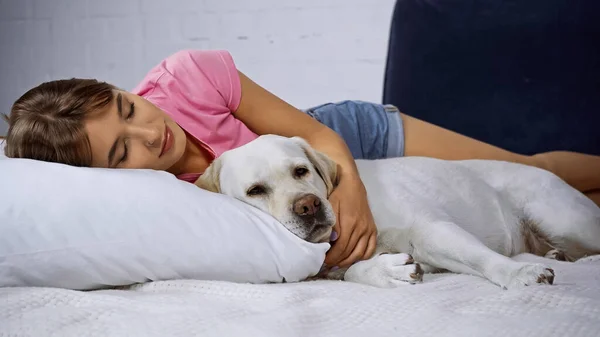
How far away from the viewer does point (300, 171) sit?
6.53 ft

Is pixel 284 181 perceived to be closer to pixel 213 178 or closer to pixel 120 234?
pixel 213 178

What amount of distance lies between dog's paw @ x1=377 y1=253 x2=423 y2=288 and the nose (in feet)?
2.24

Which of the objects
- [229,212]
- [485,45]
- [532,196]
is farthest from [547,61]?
[229,212]

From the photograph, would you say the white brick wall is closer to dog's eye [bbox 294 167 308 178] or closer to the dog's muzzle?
dog's eye [bbox 294 167 308 178]

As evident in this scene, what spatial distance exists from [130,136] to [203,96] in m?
0.43

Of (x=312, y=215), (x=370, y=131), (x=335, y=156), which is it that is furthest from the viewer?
(x=370, y=131)

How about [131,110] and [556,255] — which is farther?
[556,255]

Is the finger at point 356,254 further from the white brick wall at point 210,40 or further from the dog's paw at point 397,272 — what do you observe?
the white brick wall at point 210,40

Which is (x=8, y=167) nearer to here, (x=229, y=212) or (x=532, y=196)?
(x=229, y=212)

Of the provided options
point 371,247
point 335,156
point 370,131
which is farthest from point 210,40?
point 371,247

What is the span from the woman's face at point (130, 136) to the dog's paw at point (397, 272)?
26.8 inches

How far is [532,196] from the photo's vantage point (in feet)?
7.79

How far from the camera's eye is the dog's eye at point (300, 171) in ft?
6.49

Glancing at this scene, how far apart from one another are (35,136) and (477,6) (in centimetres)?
194
